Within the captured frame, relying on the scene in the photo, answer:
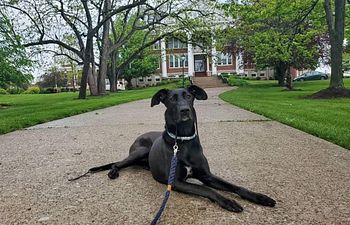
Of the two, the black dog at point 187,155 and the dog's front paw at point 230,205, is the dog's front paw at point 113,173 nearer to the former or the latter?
the black dog at point 187,155

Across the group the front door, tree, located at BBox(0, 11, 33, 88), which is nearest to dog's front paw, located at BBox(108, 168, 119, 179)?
tree, located at BBox(0, 11, 33, 88)

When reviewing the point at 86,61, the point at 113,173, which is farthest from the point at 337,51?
the point at 86,61

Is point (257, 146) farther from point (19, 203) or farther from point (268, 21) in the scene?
point (268, 21)

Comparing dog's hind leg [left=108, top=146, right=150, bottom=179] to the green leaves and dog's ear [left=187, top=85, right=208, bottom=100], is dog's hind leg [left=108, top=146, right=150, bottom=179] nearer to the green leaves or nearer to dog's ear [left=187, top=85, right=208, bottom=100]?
dog's ear [left=187, top=85, right=208, bottom=100]

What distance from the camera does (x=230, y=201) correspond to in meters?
2.96

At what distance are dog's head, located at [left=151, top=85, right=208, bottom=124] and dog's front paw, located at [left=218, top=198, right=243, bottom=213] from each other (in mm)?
704

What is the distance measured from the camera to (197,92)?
141 inches

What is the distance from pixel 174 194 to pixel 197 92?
0.93 metres

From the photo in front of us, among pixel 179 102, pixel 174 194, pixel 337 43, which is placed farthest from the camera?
pixel 337 43

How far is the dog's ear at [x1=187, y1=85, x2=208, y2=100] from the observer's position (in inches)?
138

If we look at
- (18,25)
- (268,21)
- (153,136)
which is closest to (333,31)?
(268,21)

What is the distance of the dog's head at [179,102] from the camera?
318cm

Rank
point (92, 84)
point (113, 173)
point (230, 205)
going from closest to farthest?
point (230, 205) < point (113, 173) < point (92, 84)

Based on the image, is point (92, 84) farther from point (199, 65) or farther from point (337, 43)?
point (199, 65)
